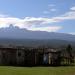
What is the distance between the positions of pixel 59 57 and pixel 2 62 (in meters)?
12.1

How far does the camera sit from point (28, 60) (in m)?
74.7
